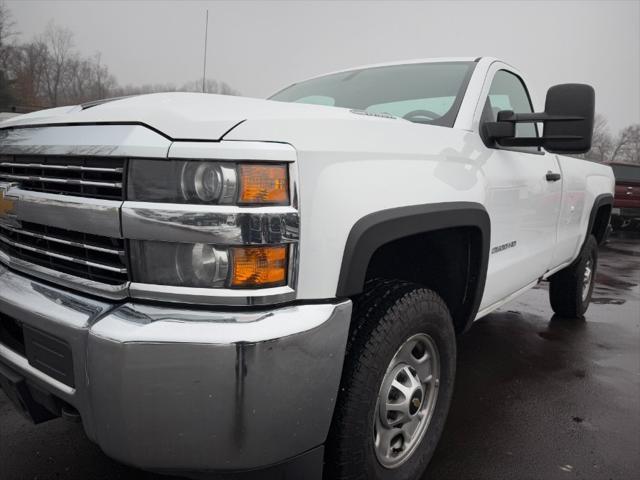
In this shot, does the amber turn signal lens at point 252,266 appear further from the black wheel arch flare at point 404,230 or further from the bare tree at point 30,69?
the bare tree at point 30,69

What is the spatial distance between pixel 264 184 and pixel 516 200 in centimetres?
177

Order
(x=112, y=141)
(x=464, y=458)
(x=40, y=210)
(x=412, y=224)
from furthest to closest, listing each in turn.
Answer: (x=464, y=458) → (x=412, y=224) → (x=40, y=210) → (x=112, y=141)

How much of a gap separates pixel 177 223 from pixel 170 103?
426mm

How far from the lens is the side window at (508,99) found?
258cm

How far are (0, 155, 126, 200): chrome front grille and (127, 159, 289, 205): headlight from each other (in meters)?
0.09

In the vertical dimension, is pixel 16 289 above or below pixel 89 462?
above

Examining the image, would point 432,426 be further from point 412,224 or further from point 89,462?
point 89,462

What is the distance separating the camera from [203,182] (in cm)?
128

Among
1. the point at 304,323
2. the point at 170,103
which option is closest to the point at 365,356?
the point at 304,323

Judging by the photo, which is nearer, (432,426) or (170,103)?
(170,103)

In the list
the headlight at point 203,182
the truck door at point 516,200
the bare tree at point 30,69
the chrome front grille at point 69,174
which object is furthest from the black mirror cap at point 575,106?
the bare tree at point 30,69

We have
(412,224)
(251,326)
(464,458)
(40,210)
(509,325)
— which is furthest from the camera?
(509,325)

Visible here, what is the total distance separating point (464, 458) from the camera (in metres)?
2.26

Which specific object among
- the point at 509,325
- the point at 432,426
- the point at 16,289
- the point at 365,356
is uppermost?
the point at 16,289
